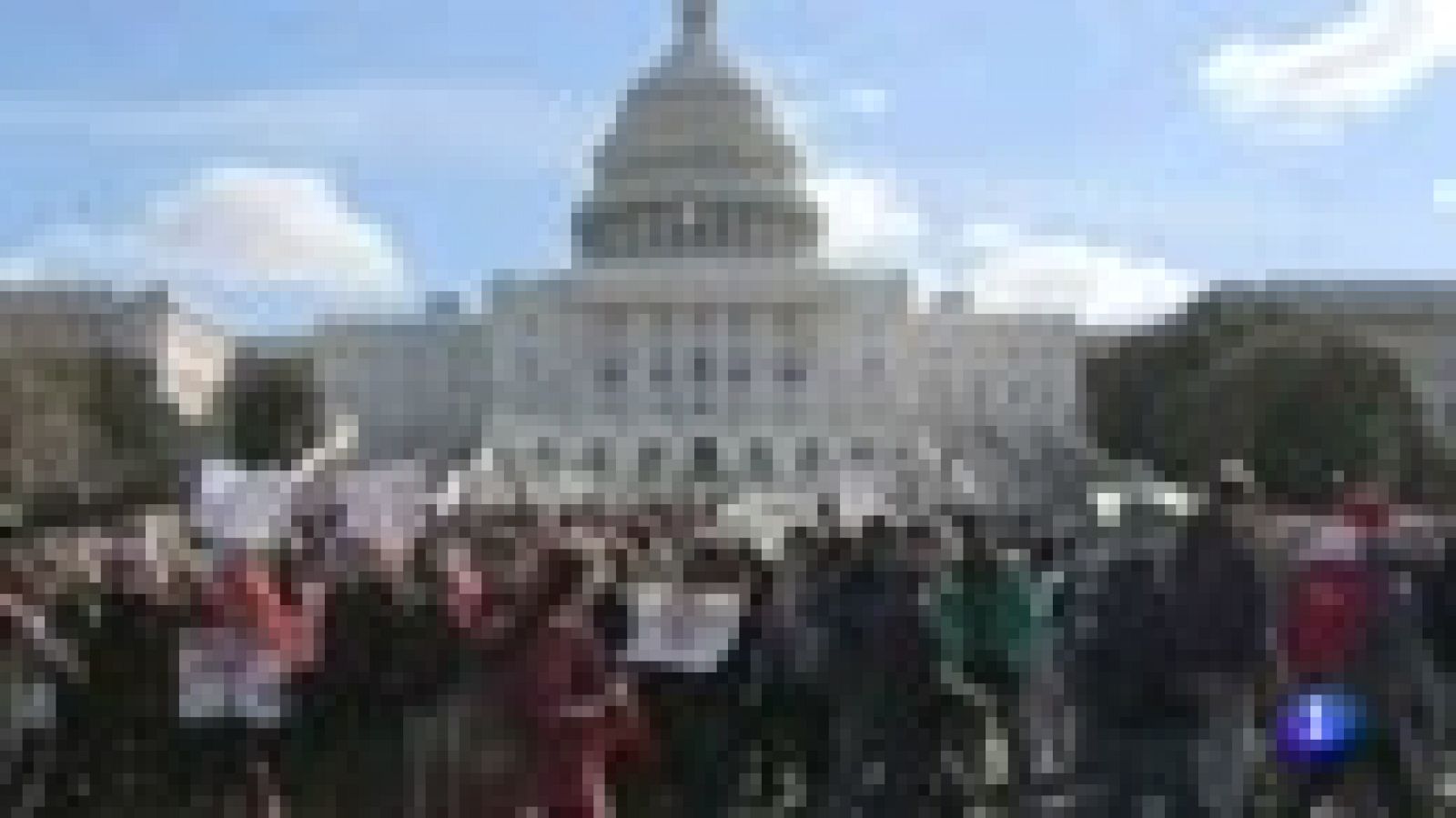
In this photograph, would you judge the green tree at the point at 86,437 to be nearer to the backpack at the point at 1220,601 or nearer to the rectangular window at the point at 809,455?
the backpack at the point at 1220,601

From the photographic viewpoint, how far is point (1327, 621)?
1831cm

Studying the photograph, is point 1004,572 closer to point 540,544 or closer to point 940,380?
point 540,544

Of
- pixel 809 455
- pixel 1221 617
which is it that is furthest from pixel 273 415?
pixel 1221 617

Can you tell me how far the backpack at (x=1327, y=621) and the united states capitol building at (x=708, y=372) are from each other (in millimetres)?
93920

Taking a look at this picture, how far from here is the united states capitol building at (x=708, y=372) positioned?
386ft

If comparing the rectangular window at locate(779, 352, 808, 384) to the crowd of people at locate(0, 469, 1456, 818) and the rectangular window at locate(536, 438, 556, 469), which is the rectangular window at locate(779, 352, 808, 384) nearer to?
the rectangular window at locate(536, 438, 556, 469)

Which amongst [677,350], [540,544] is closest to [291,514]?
[540,544]

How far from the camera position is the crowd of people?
A: 17125mm

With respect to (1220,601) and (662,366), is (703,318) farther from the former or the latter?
(1220,601)

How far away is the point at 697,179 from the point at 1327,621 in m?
125

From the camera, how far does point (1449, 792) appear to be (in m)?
19.2

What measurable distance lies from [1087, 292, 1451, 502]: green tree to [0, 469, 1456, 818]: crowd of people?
56.7m

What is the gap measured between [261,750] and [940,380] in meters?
113

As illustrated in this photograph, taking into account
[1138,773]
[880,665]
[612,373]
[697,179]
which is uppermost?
[697,179]
